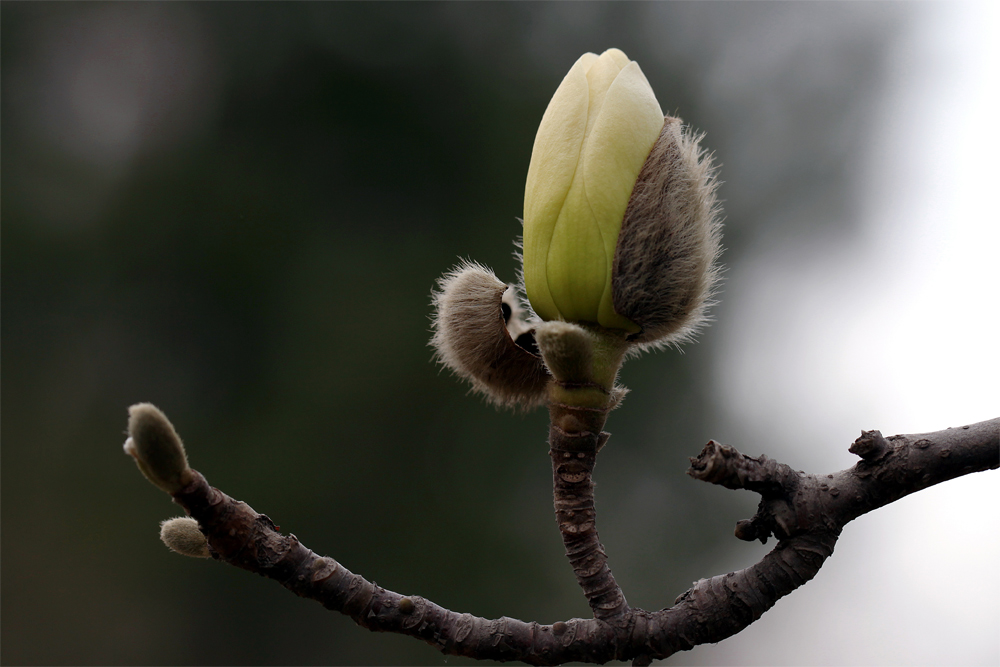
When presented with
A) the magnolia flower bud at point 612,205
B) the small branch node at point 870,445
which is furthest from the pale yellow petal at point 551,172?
the small branch node at point 870,445

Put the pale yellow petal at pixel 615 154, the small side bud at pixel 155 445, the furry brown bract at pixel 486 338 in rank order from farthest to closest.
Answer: the furry brown bract at pixel 486 338, the pale yellow petal at pixel 615 154, the small side bud at pixel 155 445

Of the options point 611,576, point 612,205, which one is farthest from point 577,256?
point 611,576

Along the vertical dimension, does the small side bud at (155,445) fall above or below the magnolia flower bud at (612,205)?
below

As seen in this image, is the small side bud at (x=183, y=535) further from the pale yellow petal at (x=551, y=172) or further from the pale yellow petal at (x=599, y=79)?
the pale yellow petal at (x=599, y=79)

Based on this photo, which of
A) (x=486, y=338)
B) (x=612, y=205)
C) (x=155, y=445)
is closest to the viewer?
(x=155, y=445)

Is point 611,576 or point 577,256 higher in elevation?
point 577,256

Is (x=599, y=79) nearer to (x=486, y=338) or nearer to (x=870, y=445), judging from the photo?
(x=486, y=338)
